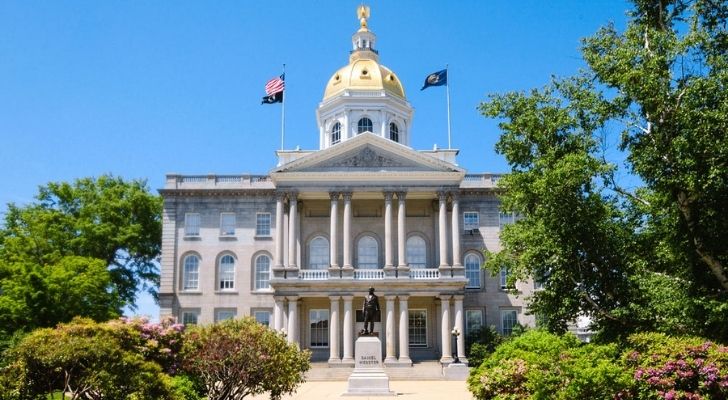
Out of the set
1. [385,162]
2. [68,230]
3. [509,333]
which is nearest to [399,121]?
[385,162]

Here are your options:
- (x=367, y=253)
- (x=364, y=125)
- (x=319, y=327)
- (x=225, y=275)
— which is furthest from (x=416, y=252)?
(x=225, y=275)

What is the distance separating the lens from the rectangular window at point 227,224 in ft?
175

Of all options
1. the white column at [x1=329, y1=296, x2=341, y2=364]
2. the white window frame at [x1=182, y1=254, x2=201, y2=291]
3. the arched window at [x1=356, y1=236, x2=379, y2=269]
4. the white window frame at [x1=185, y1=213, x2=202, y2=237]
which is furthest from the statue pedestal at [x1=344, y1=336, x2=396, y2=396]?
the white window frame at [x1=185, y1=213, x2=202, y2=237]

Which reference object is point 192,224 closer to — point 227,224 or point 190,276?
point 227,224

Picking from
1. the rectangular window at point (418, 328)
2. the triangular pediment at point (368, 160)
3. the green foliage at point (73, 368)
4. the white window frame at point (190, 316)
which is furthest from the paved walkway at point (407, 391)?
the triangular pediment at point (368, 160)

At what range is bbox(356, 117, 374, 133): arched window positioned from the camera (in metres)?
58.7

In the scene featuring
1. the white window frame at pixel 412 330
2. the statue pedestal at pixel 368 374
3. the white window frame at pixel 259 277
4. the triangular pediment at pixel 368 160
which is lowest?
the statue pedestal at pixel 368 374

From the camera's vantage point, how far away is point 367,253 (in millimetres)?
52594

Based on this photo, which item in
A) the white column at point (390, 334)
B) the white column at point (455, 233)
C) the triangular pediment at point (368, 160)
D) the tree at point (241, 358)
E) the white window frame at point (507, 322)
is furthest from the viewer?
the white window frame at point (507, 322)

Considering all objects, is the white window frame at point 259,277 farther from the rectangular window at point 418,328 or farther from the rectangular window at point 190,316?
the rectangular window at point 418,328

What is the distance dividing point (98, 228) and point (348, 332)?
63.4ft

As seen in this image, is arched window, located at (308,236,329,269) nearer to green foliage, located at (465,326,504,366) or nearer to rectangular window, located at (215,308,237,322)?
rectangular window, located at (215,308,237,322)

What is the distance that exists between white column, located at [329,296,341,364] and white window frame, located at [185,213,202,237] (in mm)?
11489

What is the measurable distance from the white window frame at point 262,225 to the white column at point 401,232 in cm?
951
